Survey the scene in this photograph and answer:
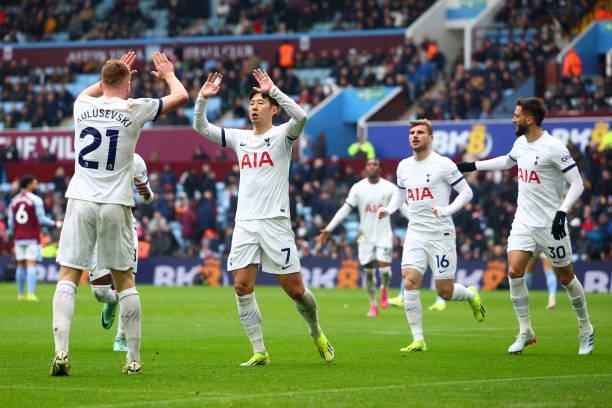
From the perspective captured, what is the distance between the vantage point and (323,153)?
38.5m

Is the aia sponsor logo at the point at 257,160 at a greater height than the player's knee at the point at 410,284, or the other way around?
the aia sponsor logo at the point at 257,160

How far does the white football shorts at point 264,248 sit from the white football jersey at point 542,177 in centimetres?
310

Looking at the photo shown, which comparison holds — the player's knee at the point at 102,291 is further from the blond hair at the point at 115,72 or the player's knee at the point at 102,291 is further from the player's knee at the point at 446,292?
the player's knee at the point at 446,292

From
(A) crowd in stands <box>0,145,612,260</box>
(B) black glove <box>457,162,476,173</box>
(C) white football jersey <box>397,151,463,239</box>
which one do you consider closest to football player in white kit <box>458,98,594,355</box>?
(B) black glove <box>457,162,476,173</box>

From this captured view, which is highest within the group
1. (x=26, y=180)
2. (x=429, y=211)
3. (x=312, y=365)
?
(x=429, y=211)

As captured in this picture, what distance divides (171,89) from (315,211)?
24328 mm

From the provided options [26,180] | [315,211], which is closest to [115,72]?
[26,180]

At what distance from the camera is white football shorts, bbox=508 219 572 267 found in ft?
44.3

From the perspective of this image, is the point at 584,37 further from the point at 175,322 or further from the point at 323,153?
the point at 175,322

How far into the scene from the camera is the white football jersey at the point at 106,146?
429 inches

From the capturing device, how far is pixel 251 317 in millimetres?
12039

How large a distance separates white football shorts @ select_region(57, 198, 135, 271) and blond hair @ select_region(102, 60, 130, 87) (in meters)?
1.12

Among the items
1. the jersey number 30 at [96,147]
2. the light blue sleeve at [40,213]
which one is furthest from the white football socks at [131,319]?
the light blue sleeve at [40,213]

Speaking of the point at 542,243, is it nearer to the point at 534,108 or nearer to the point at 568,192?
the point at 568,192
